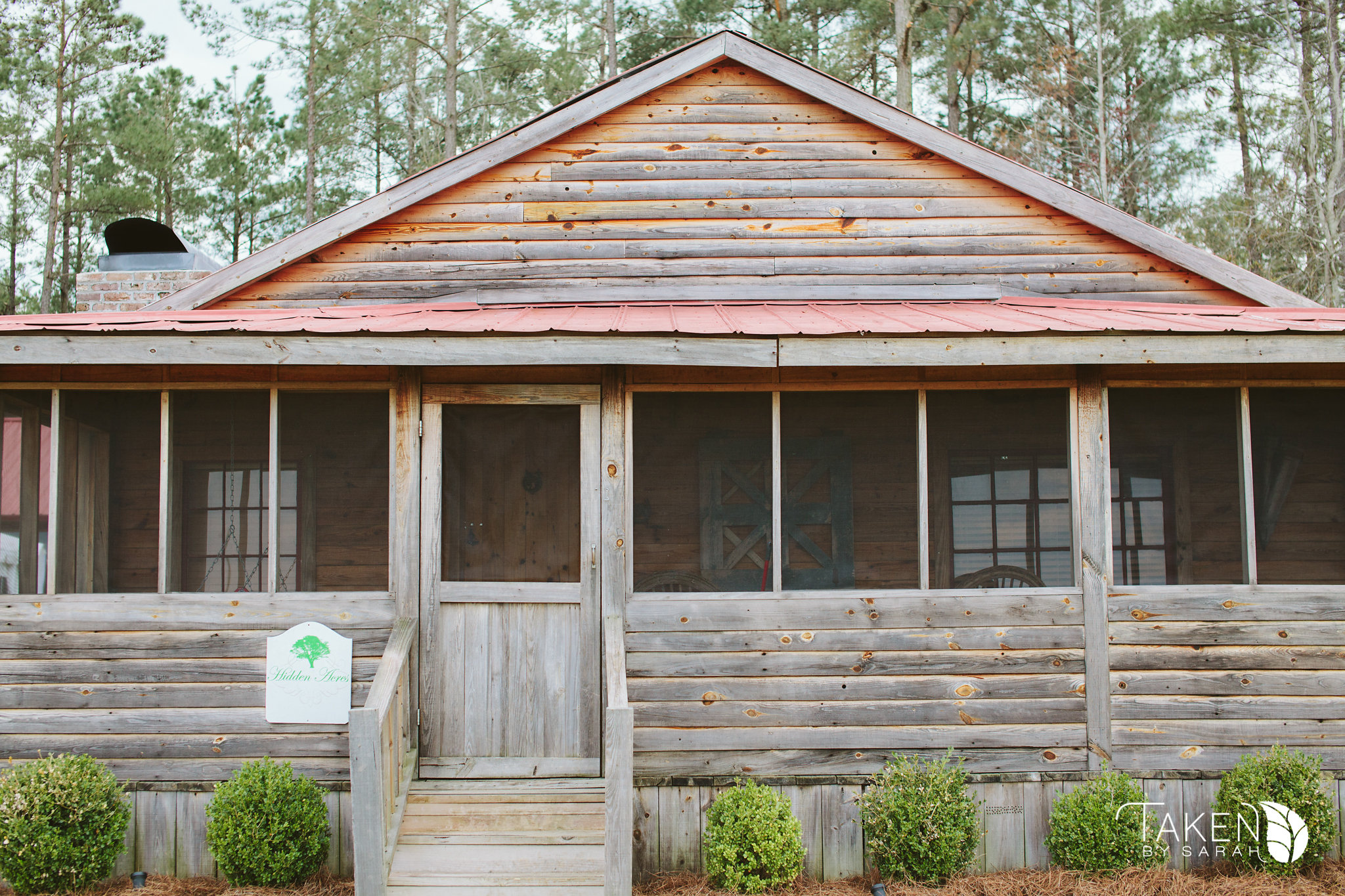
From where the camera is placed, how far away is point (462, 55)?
19406 millimetres

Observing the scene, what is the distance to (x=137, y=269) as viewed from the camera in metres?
7.96

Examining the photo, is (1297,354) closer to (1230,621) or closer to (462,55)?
(1230,621)

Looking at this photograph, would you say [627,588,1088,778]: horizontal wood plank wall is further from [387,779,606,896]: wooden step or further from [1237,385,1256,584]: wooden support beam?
[1237,385,1256,584]: wooden support beam

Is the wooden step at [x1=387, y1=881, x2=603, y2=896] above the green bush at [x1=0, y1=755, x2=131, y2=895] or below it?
below

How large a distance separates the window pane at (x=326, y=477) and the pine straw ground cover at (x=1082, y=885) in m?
2.55

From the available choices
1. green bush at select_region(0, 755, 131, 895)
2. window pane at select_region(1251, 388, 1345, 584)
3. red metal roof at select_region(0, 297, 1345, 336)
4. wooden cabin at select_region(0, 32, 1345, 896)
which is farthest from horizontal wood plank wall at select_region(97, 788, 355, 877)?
window pane at select_region(1251, 388, 1345, 584)

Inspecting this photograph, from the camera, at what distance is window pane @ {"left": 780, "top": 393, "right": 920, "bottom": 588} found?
5445mm

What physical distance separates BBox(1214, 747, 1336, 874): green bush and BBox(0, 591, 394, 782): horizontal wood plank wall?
480cm

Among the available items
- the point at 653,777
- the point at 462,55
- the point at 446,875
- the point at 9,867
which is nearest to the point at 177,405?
the point at 9,867

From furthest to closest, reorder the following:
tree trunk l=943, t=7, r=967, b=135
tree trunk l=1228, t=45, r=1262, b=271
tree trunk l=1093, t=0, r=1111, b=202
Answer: tree trunk l=943, t=7, r=967, b=135, tree trunk l=1093, t=0, r=1111, b=202, tree trunk l=1228, t=45, r=1262, b=271

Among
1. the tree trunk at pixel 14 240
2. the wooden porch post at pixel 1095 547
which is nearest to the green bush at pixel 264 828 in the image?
the wooden porch post at pixel 1095 547

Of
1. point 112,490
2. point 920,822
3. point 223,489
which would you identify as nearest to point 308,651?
point 223,489

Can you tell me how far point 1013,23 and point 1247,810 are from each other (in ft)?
59.8

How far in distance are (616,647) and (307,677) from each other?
5.84ft
